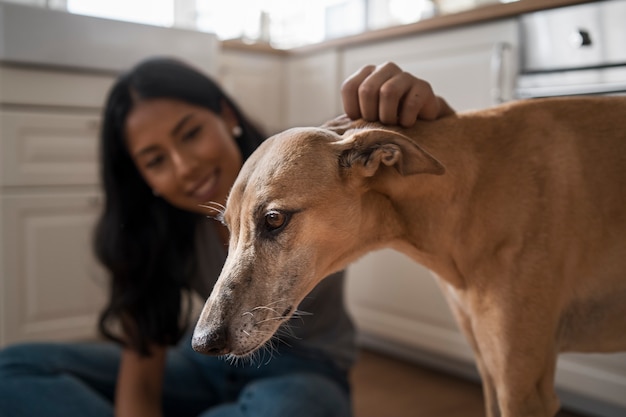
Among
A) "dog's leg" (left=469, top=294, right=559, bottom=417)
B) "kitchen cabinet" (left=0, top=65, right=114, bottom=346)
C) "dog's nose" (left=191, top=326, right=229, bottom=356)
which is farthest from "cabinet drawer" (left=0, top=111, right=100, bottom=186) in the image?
"dog's leg" (left=469, top=294, right=559, bottom=417)

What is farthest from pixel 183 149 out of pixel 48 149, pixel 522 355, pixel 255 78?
pixel 255 78

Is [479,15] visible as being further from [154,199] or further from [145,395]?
[145,395]

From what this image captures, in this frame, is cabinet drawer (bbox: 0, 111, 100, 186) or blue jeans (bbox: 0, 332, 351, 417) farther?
cabinet drawer (bbox: 0, 111, 100, 186)

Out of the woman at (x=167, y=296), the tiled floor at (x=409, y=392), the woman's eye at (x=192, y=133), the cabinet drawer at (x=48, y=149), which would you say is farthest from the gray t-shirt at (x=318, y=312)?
the cabinet drawer at (x=48, y=149)

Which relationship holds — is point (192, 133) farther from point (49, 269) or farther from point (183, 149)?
point (49, 269)

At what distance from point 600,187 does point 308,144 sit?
430mm

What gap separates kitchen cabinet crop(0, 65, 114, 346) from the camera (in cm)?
217

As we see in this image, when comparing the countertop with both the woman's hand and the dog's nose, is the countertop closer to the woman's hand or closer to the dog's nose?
the woman's hand

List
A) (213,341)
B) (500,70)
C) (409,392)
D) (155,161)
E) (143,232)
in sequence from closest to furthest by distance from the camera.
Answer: (213,341) → (155,161) → (143,232) → (500,70) → (409,392)

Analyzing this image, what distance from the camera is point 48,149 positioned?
2248 mm

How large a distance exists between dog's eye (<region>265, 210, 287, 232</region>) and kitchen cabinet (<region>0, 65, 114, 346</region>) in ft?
5.19

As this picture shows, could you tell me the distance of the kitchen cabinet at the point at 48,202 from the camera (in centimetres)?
217

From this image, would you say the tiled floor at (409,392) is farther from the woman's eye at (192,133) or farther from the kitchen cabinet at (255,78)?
the kitchen cabinet at (255,78)

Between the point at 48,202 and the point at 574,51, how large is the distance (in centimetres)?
186
